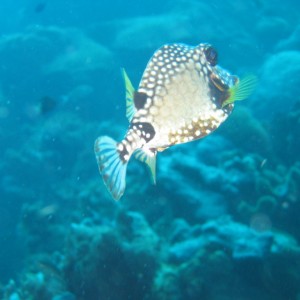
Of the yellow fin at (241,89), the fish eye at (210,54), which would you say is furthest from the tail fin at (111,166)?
the fish eye at (210,54)

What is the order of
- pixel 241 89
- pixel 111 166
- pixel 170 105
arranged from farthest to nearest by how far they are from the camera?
1. pixel 241 89
2. pixel 170 105
3. pixel 111 166

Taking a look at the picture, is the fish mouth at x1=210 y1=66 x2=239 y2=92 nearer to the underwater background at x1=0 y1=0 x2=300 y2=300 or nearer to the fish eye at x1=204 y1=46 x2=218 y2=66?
the fish eye at x1=204 y1=46 x2=218 y2=66

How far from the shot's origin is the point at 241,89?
2.52m

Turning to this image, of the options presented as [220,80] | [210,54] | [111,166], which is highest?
[210,54]

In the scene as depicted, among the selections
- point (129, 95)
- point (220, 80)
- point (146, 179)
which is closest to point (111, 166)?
point (129, 95)

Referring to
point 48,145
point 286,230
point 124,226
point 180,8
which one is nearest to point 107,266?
point 124,226

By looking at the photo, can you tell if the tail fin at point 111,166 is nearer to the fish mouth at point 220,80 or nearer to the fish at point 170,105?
the fish at point 170,105

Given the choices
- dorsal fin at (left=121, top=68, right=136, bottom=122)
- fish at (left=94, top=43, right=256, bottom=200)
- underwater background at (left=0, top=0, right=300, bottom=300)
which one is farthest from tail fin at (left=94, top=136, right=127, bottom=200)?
underwater background at (left=0, top=0, right=300, bottom=300)

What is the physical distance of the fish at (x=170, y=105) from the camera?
2227 mm

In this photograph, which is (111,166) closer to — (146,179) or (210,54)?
(210,54)

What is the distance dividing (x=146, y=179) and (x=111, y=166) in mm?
7841

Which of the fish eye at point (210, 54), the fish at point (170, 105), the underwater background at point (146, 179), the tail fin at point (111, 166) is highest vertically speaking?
the underwater background at point (146, 179)

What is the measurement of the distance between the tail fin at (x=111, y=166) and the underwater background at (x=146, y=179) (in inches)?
173

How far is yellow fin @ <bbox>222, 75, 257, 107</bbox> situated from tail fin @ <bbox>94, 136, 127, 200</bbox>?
0.94 meters
